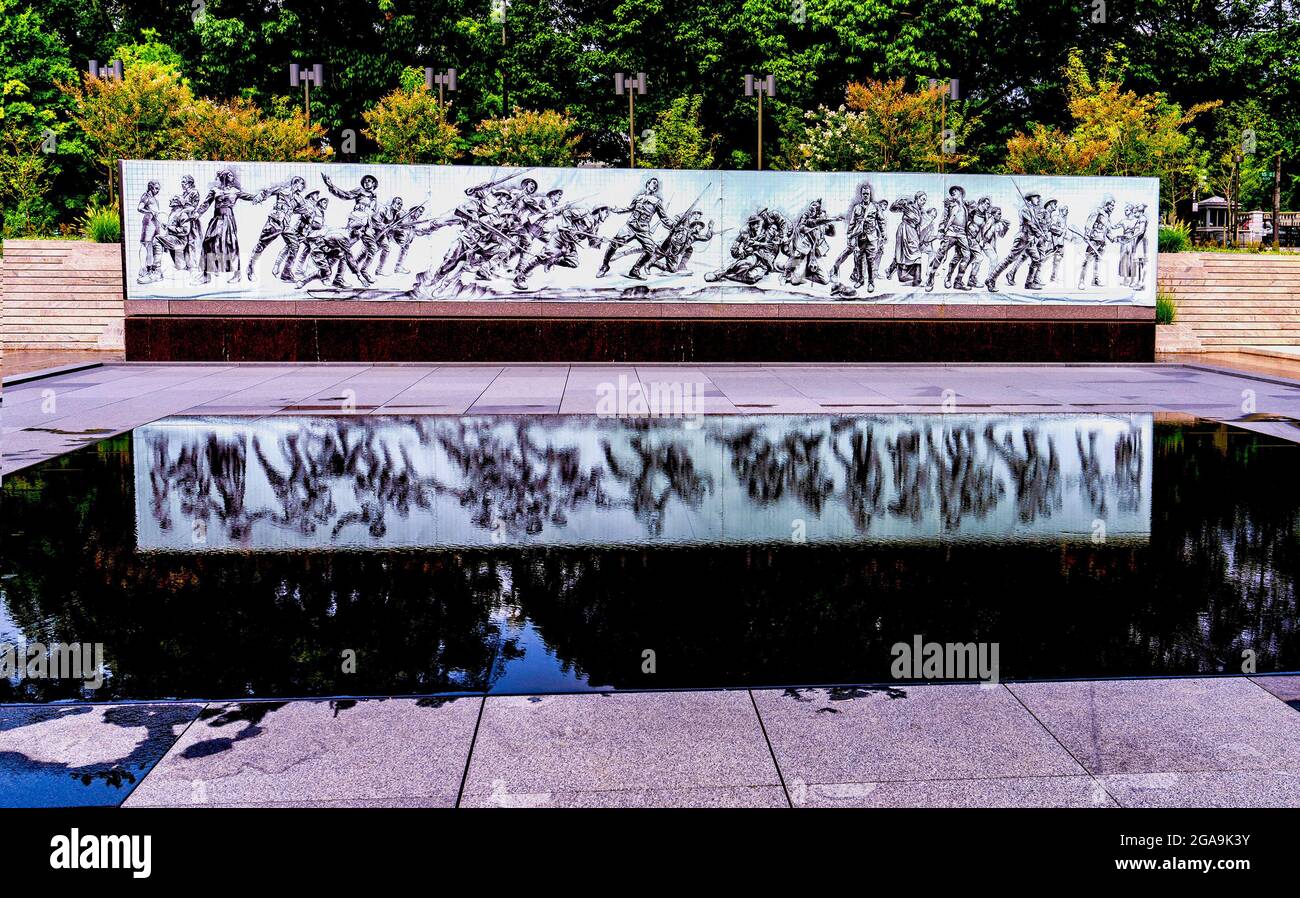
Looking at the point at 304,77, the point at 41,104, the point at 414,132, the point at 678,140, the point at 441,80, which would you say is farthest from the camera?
the point at 41,104

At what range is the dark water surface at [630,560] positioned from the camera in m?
5.50

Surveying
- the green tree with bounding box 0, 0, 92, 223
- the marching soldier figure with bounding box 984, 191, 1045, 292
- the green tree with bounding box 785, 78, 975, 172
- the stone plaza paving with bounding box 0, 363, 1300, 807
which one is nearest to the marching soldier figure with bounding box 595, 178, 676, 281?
the green tree with bounding box 785, 78, 975, 172

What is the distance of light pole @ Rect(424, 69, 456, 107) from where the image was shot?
43.0 m

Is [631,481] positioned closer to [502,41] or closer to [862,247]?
[862,247]

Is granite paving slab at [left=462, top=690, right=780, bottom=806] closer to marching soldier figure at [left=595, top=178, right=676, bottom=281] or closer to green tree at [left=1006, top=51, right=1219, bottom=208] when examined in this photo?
marching soldier figure at [left=595, top=178, right=676, bottom=281]

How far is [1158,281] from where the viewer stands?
27547 millimetres

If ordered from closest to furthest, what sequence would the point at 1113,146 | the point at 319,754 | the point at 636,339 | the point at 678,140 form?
the point at 319,754
the point at 636,339
the point at 1113,146
the point at 678,140

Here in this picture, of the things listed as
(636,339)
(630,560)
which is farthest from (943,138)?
(630,560)

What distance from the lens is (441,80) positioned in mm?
45031

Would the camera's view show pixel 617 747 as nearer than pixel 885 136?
Yes

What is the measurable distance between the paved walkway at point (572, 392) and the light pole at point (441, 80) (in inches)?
925

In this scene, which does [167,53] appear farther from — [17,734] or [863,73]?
[17,734]

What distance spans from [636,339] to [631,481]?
13.5 m

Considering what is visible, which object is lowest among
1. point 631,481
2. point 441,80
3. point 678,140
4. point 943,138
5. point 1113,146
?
point 631,481
